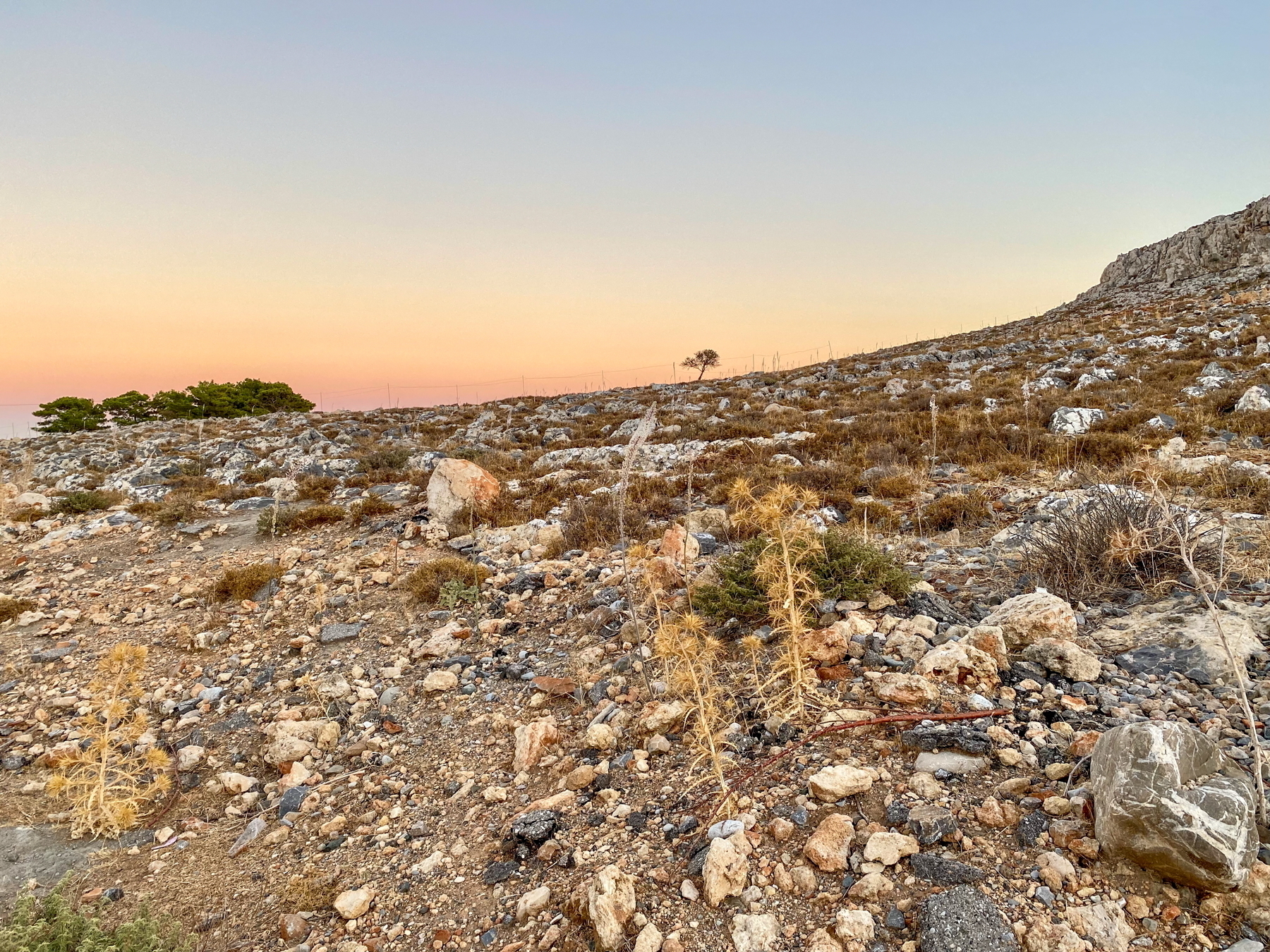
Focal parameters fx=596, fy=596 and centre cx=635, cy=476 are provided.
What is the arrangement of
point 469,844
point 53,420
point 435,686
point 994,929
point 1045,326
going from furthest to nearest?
point 53,420 < point 1045,326 < point 435,686 < point 469,844 < point 994,929

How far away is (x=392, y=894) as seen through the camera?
8.80ft

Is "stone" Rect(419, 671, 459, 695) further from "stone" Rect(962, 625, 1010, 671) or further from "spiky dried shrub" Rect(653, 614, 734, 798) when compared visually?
"stone" Rect(962, 625, 1010, 671)

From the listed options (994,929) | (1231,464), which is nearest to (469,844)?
(994,929)

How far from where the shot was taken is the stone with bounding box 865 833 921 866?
2209 mm

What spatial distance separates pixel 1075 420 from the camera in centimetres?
1081

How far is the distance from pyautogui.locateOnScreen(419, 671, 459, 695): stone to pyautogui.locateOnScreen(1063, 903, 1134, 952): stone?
12.5 feet

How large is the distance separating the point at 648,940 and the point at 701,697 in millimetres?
980

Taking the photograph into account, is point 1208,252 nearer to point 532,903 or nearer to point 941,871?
point 941,871

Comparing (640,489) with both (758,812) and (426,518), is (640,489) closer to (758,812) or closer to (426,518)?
(426,518)

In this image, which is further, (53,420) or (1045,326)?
(53,420)

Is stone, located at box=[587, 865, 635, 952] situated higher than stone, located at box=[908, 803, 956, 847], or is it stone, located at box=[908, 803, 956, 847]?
stone, located at box=[908, 803, 956, 847]

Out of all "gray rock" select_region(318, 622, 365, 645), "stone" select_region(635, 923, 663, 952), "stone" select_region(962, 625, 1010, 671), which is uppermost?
"stone" select_region(962, 625, 1010, 671)

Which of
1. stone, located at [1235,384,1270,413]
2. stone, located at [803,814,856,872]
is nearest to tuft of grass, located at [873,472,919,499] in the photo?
stone, located at [803,814,856,872]

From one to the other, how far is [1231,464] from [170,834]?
10.6m
